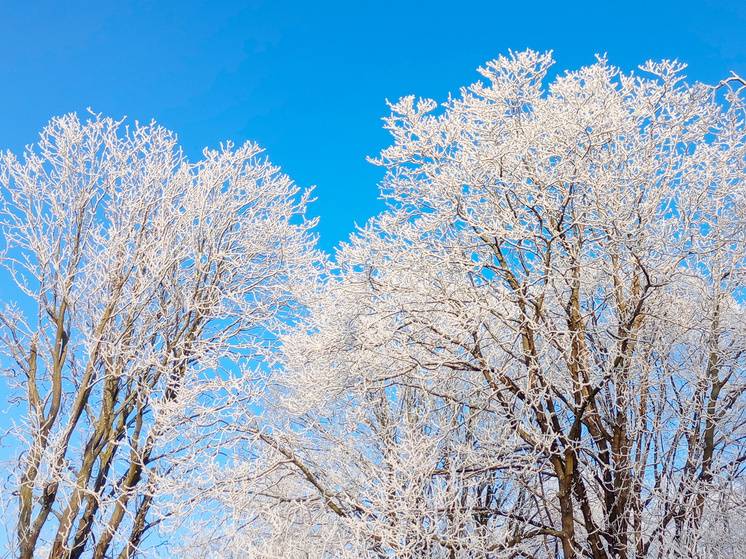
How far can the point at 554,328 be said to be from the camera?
23.4 feet

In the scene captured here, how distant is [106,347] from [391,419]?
157 inches

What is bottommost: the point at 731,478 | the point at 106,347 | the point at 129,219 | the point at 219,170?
the point at 731,478

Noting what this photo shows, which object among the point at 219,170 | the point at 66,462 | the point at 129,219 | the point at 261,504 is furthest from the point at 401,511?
the point at 219,170

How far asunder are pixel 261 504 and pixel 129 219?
381 cm

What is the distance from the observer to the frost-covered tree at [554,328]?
6.70m

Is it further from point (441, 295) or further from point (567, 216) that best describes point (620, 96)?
point (441, 295)

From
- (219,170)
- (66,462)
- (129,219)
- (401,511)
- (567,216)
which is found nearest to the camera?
(401,511)

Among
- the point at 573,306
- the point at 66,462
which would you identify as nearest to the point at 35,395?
the point at 66,462

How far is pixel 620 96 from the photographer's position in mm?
7844

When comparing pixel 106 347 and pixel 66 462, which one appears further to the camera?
pixel 106 347

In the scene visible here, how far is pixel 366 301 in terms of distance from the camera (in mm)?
8008

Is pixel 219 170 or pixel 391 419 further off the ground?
pixel 219 170

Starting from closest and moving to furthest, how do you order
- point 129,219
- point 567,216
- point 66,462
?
1. point 66,462
2. point 567,216
3. point 129,219

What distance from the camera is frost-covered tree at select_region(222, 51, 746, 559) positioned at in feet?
22.0
